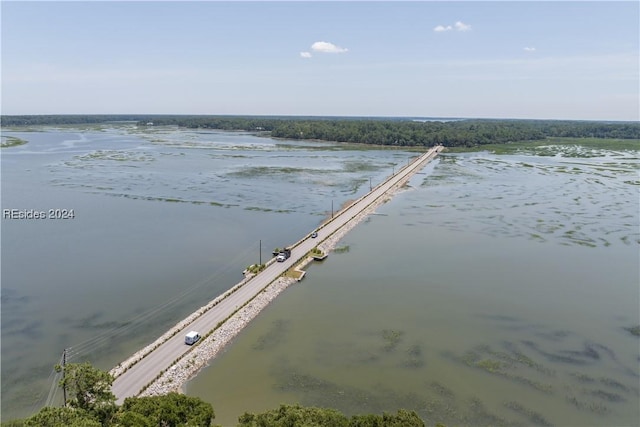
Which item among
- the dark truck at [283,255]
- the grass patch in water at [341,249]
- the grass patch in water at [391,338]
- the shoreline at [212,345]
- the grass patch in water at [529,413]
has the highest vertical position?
the dark truck at [283,255]

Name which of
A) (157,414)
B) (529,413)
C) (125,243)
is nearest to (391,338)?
(529,413)

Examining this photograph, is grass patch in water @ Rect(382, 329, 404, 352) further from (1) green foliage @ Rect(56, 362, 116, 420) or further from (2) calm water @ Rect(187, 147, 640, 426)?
(1) green foliage @ Rect(56, 362, 116, 420)

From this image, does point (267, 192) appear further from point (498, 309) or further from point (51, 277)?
point (498, 309)

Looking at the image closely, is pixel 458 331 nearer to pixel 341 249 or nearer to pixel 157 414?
pixel 341 249

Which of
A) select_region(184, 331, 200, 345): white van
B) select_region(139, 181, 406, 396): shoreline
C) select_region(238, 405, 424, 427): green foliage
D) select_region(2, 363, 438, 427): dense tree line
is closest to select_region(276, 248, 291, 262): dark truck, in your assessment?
select_region(139, 181, 406, 396): shoreline

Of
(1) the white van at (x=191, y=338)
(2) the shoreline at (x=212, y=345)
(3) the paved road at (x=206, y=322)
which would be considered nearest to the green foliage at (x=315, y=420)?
(2) the shoreline at (x=212, y=345)

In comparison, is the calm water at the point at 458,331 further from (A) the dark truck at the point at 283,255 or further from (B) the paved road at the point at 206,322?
(A) the dark truck at the point at 283,255

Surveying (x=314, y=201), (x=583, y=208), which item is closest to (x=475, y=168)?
(x=583, y=208)
